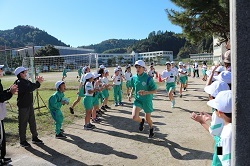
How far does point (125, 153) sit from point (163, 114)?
4.26m

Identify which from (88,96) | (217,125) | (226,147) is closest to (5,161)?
(88,96)

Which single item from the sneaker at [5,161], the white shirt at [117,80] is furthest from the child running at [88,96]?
the white shirt at [117,80]

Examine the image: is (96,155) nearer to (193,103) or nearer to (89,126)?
(89,126)

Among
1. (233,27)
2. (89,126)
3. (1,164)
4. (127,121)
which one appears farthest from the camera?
(127,121)

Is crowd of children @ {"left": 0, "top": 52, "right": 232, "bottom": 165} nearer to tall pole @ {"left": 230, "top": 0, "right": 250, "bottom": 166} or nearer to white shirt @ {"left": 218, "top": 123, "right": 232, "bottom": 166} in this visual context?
white shirt @ {"left": 218, "top": 123, "right": 232, "bottom": 166}

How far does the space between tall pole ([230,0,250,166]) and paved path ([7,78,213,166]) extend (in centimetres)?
329

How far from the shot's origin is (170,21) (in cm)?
1520

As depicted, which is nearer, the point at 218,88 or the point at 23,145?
the point at 218,88

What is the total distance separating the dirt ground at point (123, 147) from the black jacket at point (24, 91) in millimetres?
1106

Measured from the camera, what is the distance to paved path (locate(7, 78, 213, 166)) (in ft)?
17.1

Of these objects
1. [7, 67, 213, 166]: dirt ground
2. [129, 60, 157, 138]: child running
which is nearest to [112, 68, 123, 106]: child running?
[7, 67, 213, 166]: dirt ground

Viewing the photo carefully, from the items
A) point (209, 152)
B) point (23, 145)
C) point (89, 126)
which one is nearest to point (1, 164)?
point (23, 145)

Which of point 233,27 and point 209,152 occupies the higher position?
point 233,27

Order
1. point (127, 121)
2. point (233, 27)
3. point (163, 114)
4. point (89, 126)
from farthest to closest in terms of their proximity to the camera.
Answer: point (163, 114) → point (127, 121) → point (89, 126) → point (233, 27)
